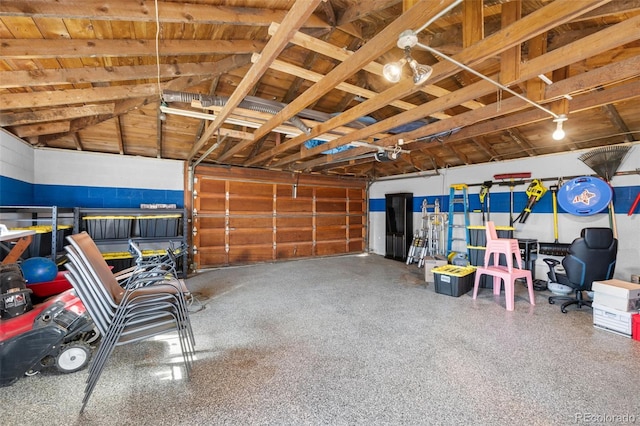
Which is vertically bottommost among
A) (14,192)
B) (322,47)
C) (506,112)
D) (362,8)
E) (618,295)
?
(618,295)

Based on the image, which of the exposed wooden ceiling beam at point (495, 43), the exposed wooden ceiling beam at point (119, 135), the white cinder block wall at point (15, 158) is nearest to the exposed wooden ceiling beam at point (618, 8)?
the exposed wooden ceiling beam at point (495, 43)

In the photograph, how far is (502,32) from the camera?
1764 millimetres

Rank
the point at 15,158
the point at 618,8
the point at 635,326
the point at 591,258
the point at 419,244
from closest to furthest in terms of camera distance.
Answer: the point at 618,8 < the point at 635,326 < the point at 591,258 < the point at 15,158 < the point at 419,244

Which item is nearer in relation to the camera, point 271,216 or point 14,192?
point 14,192

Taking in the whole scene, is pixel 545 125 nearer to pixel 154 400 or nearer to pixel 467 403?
pixel 467 403

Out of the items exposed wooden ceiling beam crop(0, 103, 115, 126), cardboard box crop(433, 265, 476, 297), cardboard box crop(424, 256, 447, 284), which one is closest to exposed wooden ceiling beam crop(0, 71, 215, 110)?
exposed wooden ceiling beam crop(0, 103, 115, 126)

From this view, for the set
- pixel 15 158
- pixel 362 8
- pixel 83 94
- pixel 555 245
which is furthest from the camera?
pixel 555 245

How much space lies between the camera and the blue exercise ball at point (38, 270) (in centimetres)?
275

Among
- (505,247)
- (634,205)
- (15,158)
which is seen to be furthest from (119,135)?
(634,205)

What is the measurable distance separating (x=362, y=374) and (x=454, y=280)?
274 cm

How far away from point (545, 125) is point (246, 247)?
6749 mm

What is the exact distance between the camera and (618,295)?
3.06 meters

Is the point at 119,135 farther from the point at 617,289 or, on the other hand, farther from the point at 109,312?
the point at 617,289

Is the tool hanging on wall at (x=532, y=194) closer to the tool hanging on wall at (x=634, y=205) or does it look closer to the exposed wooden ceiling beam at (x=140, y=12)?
the tool hanging on wall at (x=634, y=205)
